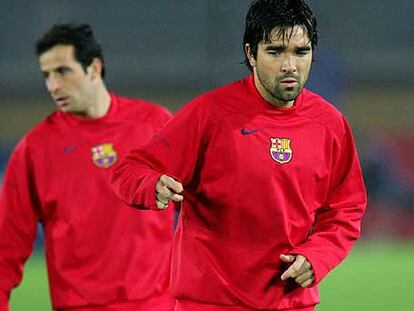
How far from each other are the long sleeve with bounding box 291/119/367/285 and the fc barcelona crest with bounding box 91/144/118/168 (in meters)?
1.43

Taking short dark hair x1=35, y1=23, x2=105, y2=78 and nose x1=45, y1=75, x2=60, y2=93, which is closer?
nose x1=45, y1=75, x2=60, y2=93

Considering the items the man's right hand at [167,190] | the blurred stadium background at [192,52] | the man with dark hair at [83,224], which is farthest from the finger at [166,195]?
the blurred stadium background at [192,52]

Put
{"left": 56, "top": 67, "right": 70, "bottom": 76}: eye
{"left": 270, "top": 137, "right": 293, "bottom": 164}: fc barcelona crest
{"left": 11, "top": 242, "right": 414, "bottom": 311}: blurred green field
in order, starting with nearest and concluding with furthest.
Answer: {"left": 270, "top": 137, "right": 293, "bottom": 164}: fc barcelona crest < {"left": 56, "top": 67, "right": 70, "bottom": 76}: eye < {"left": 11, "top": 242, "right": 414, "bottom": 311}: blurred green field

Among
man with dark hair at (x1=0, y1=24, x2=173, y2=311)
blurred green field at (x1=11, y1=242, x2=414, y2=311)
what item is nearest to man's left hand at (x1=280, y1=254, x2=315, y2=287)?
man with dark hair at (x1=0, y1=24, x2=173, y2=311)

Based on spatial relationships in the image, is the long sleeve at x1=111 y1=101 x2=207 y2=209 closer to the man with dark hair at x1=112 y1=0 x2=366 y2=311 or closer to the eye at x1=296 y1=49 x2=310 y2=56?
the man with dark hair at x1=112 y1=0 x2=366 y2=311

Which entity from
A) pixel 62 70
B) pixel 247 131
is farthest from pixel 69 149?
pixel 247 131

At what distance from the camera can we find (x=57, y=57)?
19.2 ft

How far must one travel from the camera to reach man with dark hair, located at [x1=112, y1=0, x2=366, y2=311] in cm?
404

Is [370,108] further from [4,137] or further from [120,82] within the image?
[4,137]

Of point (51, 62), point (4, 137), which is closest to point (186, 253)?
point (51, 62)

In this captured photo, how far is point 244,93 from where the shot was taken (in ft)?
13.8

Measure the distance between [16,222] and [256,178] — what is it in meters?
1.68

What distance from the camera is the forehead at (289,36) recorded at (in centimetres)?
407

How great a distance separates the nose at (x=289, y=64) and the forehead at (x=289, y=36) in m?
0.05
